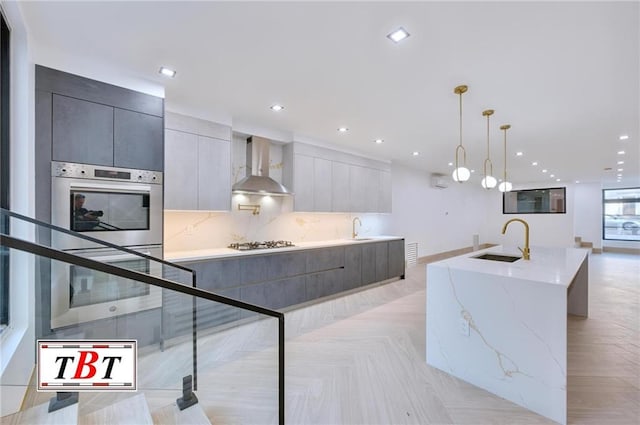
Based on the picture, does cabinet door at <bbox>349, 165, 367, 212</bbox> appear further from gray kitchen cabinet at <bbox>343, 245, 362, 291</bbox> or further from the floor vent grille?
the floor vent grille

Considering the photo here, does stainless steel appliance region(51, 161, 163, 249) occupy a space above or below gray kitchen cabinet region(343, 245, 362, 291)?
above

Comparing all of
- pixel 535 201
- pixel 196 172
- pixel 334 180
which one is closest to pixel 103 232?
pixel 196 172

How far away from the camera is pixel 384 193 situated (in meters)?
5.91

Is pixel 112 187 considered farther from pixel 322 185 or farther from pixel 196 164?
pixel 322 185

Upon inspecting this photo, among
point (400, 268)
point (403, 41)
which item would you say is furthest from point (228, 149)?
point (400, 268)

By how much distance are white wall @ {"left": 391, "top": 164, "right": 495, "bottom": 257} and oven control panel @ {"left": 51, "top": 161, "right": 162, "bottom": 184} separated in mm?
5275

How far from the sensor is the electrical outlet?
239cm

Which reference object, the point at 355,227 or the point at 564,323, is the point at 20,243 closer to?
the point at 564,323

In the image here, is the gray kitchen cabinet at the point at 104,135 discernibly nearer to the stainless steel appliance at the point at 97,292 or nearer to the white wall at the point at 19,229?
the white wall at the point at 19,229

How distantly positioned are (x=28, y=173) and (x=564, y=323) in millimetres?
3935

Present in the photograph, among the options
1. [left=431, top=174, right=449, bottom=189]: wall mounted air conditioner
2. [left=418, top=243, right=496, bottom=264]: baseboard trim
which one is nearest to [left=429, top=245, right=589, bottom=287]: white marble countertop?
[left=418, top=243, right=496, bottom=264]: baseboard trim

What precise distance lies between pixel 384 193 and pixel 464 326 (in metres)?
3.77

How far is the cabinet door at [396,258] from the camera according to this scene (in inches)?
217

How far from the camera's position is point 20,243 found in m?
0.85
